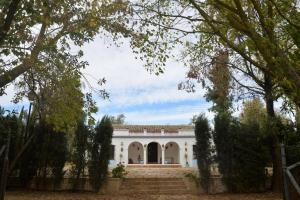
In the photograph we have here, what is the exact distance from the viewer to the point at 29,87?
1268 centimetres

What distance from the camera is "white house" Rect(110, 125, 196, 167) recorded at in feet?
119

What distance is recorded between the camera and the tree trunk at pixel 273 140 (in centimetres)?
1492

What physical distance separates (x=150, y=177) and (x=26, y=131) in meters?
6.48

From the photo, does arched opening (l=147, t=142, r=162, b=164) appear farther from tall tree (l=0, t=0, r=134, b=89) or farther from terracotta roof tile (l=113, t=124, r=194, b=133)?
tall tree (l=0, t=0, r=134, b=89)

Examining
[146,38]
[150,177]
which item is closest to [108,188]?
[150,177]

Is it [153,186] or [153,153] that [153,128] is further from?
[153,186]

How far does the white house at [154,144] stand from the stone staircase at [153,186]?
18.5 meters

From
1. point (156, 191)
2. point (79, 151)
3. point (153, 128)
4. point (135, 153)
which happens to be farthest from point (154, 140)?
point (156, 191)

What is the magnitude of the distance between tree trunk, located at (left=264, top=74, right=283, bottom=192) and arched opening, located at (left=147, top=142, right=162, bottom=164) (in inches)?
926

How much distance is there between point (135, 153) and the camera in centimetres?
3941

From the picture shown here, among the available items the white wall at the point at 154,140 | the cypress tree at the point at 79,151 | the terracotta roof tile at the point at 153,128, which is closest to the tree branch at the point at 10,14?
the cypress tree at the point at 79,151

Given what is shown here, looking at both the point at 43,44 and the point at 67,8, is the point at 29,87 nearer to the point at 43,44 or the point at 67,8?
the point at 43,44

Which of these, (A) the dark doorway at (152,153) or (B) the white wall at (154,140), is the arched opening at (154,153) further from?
(B) the white wall at (154,140)

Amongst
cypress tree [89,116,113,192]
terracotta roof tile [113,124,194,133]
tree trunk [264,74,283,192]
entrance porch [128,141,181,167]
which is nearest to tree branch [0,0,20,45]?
cypress tree [89,116,113,192]
